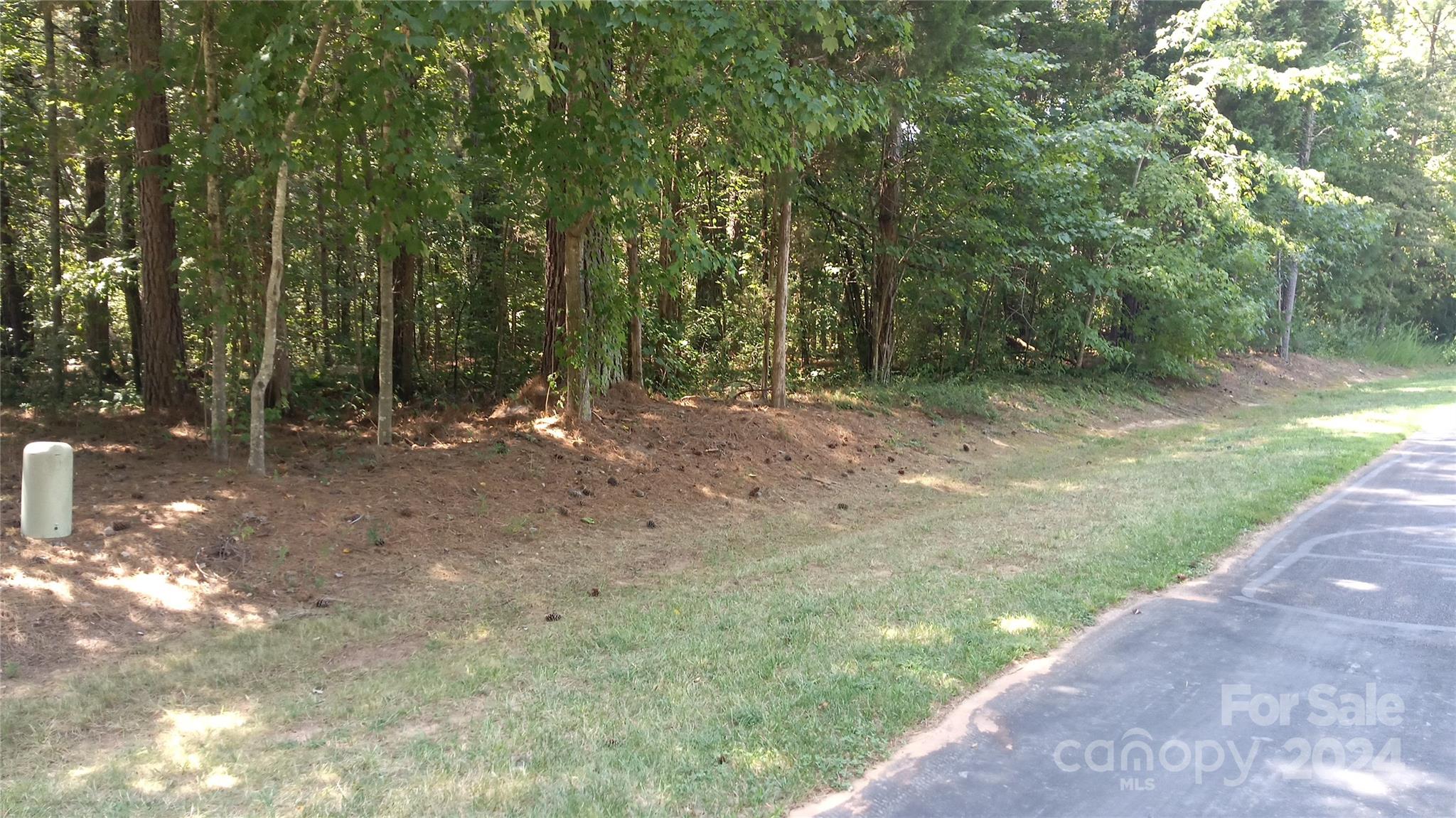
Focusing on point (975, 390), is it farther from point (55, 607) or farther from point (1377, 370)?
point (1377, 370)

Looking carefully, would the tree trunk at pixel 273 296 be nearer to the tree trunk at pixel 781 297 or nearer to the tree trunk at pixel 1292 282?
the tree trunk at pixel 781 297

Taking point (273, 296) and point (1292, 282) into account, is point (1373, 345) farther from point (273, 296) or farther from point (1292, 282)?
point (273, 296)

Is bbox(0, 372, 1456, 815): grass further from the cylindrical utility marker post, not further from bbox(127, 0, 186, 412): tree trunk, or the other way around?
bbox(127, 0, 186, 412): tree trunk

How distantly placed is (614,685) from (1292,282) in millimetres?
29327

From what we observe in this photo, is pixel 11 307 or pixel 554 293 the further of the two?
pixel 11 307

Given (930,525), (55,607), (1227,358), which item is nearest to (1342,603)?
(930,525)

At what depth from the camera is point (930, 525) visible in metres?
9.16

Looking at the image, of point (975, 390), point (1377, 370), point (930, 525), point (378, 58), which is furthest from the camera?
point (1377, 370)

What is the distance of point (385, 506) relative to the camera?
8.36 metres

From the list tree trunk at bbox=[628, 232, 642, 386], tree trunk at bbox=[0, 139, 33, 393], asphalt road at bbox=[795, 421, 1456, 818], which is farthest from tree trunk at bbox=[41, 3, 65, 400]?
asphalt road at bbox=[795, 421, 1456, 818]

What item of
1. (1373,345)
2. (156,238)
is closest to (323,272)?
(156,238)

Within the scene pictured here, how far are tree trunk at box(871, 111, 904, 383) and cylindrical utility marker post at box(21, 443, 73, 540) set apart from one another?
41.6 feet

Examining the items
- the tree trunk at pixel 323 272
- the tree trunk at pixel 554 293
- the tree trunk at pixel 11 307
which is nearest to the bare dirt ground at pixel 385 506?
the tree trunk at pixel 554 293

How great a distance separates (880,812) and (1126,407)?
59.6 feet
